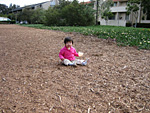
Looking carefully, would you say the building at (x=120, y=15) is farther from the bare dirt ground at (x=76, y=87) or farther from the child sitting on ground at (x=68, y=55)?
the bare dirt ground at (x=76, y=87)

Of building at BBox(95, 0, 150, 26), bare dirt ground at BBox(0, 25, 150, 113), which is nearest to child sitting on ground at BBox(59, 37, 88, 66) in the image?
bare dirt ground at BBox(0, 25, 150, 113)

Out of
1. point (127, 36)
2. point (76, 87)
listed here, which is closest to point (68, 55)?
point (76, 87)

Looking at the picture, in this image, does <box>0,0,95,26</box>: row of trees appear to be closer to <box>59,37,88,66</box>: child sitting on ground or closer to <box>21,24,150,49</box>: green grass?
<box>21,24,150,49</box>: green grass

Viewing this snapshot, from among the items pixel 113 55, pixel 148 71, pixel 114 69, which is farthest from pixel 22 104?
pixel 113 55

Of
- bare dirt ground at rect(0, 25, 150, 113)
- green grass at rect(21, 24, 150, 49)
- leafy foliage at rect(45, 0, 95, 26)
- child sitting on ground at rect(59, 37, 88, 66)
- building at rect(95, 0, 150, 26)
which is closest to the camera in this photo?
bare dirt ground at rect(0, 25, 150, 113)

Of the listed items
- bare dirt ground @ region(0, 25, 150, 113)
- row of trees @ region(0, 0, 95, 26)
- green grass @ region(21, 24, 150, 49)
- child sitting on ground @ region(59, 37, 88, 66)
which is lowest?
bare dirt ground @ region(0, 25, 150, 113)

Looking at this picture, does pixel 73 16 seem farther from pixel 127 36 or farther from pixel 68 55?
pixel 68 55

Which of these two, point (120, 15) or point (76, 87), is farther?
point (120, 15)

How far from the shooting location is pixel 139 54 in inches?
183

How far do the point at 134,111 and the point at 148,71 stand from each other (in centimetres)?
156

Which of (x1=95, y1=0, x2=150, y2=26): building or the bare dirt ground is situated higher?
(x1=95, y1=0, x2=150, y2=26): building

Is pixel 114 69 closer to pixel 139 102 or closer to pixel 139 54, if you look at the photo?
pixel 139 102

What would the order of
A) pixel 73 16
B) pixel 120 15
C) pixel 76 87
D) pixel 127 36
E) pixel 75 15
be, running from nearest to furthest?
pixel 76 87, pixel 127 36, pixel 75 15, pixel 73 16, pixel 120 15

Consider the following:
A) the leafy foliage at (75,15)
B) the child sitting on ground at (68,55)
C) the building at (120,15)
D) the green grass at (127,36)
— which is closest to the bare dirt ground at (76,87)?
the child sitting on ground at (68,55)
